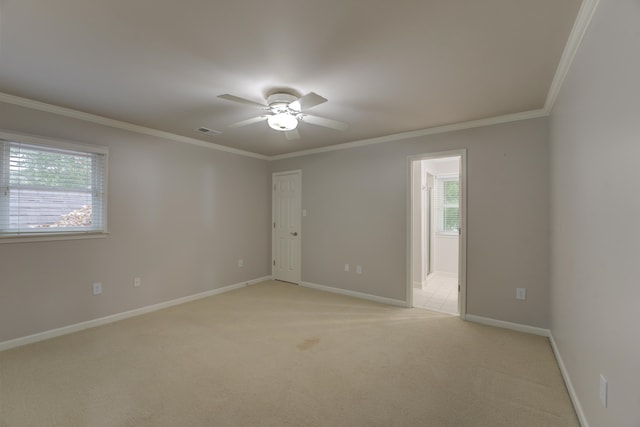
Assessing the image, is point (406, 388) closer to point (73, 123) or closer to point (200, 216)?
point (200, 216)

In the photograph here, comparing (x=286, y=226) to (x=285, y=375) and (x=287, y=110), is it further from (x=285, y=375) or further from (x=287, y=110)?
(x=285, y=375)

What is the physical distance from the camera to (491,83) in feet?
7.97

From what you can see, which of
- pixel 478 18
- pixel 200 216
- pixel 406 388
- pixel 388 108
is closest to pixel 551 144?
pixel 388 108

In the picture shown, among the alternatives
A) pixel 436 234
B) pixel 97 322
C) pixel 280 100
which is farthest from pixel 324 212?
pixel 97 322

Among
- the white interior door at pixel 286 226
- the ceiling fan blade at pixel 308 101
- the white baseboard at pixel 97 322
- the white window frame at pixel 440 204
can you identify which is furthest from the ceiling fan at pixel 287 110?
the white window frame at pixel 440 204

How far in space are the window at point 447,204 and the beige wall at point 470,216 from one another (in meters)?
2.51

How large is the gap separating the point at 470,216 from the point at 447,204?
2.79m

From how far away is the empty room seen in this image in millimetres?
1583

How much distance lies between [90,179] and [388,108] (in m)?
3.52

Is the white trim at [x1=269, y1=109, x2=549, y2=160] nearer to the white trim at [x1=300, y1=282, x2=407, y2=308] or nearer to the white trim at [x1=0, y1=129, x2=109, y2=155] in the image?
the white trim at [x1=300, y1=282, x2=407, y2=308]

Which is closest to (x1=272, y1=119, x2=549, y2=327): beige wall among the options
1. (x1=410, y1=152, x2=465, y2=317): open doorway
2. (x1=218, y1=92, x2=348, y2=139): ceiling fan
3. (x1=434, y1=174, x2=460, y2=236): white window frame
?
(x1=410, y1=152, x2=465, y2=317): open doorway

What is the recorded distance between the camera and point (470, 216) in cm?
349

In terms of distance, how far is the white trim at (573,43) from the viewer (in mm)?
1495

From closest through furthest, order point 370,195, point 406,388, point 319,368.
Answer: point 406,388
point 319,368
point 370,195
